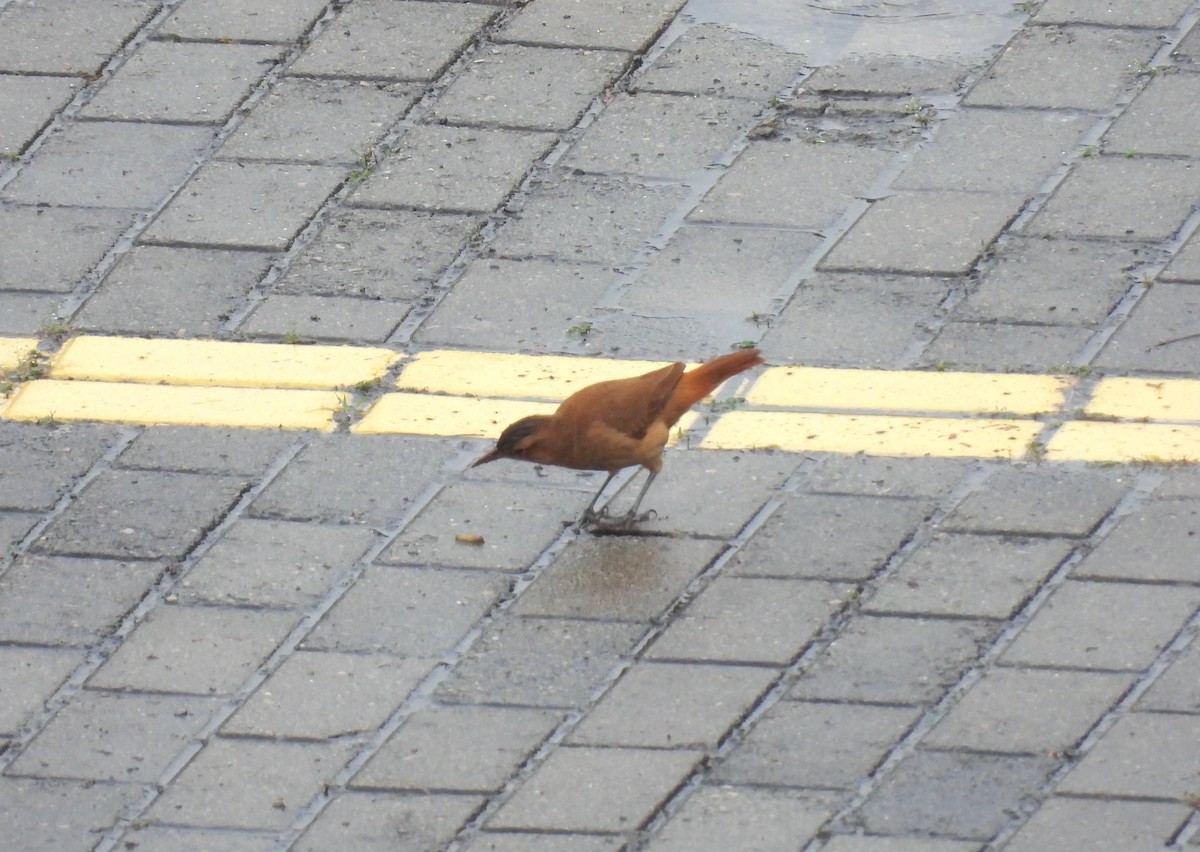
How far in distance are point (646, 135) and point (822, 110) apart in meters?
0.66

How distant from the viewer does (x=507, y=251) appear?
6.77 meters

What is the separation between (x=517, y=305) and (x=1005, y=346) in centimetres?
152

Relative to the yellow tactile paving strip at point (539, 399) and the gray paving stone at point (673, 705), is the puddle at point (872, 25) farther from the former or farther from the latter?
the gray paving stone at point (673, 705)

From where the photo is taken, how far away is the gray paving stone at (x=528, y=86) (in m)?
7.52

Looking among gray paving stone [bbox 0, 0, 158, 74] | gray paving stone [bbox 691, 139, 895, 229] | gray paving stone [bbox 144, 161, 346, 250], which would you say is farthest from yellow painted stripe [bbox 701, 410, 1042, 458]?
gray paving stone [bbox 0, 0, 158, 74]

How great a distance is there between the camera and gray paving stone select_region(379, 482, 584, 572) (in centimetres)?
539

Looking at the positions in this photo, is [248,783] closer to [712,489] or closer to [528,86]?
[712,489]

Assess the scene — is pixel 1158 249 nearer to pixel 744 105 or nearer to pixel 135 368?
pixel 744 105

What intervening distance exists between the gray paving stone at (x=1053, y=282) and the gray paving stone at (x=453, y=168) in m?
1.71

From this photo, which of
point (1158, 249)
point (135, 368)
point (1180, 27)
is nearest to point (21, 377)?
point (135, 368)

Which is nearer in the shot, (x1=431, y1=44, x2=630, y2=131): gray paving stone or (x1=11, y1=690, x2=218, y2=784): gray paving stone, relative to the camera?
(x1=11, y1=690, x2=218, y2=784): gray paving stone

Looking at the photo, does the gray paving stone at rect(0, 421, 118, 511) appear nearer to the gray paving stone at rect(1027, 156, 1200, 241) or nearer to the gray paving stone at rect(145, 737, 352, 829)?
the gray paving stone at rect(145, 737, 352, 829)

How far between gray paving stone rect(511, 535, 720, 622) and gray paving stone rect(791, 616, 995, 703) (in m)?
0.50

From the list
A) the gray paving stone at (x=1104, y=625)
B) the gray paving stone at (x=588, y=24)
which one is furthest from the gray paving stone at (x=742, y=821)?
the gray paving stone at (x=588, y=24)
